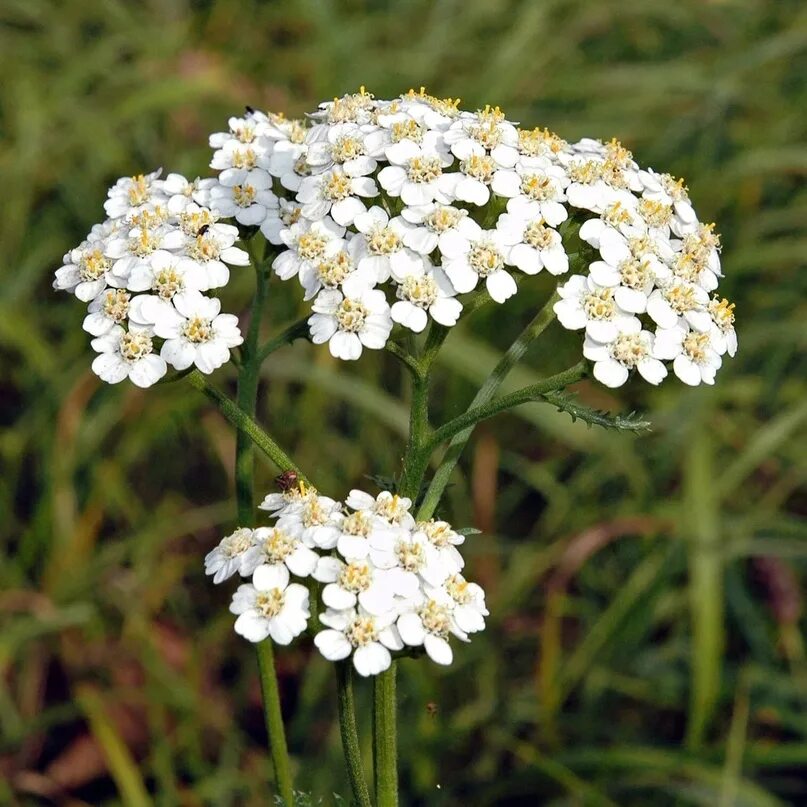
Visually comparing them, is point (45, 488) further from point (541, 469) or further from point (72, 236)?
point (541, 469)

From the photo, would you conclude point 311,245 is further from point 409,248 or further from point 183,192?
point 183,192

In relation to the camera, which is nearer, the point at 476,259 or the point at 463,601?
the point at 463,601

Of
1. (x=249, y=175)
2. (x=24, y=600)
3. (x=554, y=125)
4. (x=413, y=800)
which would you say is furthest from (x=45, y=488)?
(x=554, y=125)

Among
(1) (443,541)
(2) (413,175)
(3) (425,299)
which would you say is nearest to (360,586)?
(1) (443,541)

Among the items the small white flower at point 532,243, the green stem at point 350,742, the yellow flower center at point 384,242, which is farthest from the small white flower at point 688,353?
the green stem at point 350,742

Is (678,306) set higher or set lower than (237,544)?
higher

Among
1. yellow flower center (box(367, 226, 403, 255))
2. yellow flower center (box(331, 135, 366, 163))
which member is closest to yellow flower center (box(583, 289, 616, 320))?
yellow flower center (box(367, 226, 403, 255))
